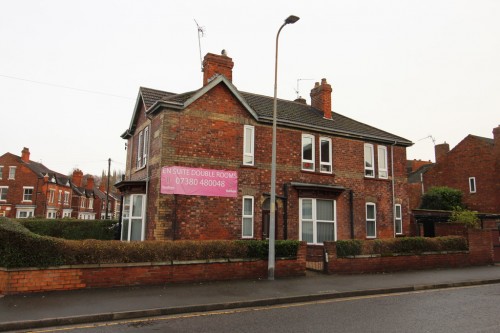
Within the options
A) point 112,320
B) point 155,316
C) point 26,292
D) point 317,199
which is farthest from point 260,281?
point 317,199

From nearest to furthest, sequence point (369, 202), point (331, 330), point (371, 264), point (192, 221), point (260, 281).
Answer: point (331, 330)
point (260, 281)
point (371, 264)
point (192, 221)
point (369, 202)

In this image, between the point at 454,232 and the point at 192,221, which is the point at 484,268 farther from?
the point at 192,221

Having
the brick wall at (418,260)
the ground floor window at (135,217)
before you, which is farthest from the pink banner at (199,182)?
the brick wall at (418,260)

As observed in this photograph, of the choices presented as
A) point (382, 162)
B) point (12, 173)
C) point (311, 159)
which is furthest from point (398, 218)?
point (12, 173)

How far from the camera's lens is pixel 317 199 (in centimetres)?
1855

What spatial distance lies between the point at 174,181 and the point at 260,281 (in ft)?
18.1

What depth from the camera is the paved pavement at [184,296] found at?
754 centimetres

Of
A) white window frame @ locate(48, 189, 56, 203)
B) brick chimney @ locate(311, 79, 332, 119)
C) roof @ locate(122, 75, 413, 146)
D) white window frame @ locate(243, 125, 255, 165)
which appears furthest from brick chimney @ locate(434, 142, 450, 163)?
white window frame @ locate(48, 189, 56, 203)

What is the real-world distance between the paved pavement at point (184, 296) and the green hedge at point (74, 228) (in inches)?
509

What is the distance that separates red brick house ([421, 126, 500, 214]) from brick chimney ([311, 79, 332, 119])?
690 inches

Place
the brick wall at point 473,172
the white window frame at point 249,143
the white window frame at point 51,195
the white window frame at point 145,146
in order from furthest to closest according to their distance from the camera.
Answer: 1. the white window frame at point 51,195
2. the brick wall at point 473,172
3. the white window frame at point 145,146
4. the white window frame at point 249,143

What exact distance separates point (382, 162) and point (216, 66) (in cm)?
1111

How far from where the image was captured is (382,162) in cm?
2155

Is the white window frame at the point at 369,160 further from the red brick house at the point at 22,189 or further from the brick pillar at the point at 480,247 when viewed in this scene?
the red brick house at the point at 22,189
